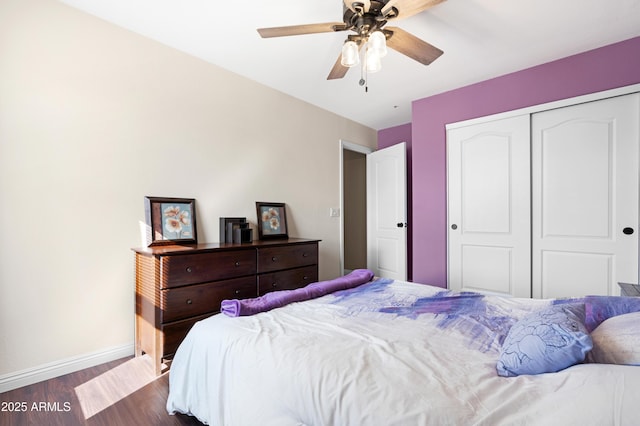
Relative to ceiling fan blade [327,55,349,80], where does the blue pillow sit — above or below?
below

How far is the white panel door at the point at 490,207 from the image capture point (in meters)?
2.96

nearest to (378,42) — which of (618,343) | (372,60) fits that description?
(372,60)

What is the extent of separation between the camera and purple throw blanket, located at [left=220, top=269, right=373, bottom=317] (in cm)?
146

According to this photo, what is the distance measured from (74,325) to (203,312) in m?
0.86

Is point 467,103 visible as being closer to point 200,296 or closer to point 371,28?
point 371,28

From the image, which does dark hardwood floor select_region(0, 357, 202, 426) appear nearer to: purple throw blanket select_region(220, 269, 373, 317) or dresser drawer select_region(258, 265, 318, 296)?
purple throw blanket select_region(220, 269, 373, 317)

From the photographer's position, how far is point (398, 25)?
87.7 inches

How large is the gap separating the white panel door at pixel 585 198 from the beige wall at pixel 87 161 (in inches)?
117

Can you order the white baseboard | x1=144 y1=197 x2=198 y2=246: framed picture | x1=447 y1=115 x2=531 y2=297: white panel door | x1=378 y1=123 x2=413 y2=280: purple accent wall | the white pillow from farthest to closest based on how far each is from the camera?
1. x1=378 y1=123 x2=413 y2=280: purple accent wall
2. x1=447 y1=115 x2=531 y2=297: white panel door
3. x1=144 y1=197 x2=198 y2=246: framed picture
4. the white baseboard
5. the white pillow

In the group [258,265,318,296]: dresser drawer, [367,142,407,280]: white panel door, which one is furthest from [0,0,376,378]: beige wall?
[367,142,407,280]: white panel door

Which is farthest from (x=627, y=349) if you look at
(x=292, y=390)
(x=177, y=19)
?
(x=177, y=19)

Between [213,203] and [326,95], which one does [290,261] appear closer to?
[213,203]

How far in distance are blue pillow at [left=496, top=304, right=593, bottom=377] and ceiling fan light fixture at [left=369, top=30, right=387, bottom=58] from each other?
144cm

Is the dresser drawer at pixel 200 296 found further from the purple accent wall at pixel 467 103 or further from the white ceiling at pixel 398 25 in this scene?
the purple accent wall at pixel 467 103
